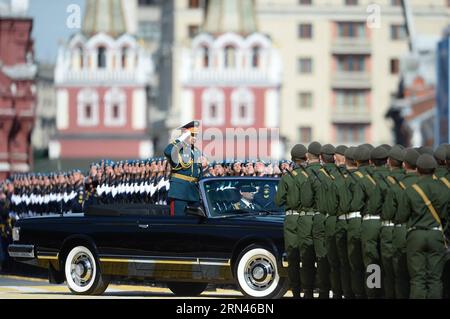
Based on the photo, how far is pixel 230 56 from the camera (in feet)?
371

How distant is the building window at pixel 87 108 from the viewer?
370 feet

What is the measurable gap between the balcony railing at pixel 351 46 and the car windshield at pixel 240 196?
10340 cm

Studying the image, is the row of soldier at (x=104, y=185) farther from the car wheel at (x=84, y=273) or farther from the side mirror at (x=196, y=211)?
the side mirror at (x=196, y=211)

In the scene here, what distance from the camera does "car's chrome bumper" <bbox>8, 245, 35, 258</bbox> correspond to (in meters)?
24.8

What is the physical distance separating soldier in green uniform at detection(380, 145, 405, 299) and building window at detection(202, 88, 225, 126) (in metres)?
92.4

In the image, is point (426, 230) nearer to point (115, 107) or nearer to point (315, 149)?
point (315, 149)

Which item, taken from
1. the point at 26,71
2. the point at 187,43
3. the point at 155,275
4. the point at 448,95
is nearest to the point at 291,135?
the point at 187,43

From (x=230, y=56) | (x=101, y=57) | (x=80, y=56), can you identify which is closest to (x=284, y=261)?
(x=230, y=56)

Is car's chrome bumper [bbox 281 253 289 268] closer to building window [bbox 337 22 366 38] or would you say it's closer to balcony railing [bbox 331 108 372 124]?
balcony railing [bbox 331 108 372 124]

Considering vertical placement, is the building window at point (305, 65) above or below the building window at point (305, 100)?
above

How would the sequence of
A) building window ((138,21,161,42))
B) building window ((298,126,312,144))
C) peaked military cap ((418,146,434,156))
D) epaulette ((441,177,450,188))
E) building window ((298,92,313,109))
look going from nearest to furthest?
1. epaulette ((441,177,450,188))
2. peaked military cap ((418,146,434,156))
3. building window ((298,92,313,109))
4. building window ((298,126,312,144))
5. building window ((138,21,161,42))

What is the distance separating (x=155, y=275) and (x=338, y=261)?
295 cm

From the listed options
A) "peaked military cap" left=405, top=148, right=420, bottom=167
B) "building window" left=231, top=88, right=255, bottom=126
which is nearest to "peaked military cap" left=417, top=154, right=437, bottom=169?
"peaked military cap" left=405, top=148, right=420, bottom=167

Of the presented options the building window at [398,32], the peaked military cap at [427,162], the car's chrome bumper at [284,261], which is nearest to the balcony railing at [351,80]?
the building window at [398,32]
